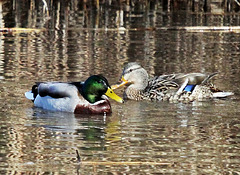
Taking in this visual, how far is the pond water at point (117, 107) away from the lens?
7.16 m

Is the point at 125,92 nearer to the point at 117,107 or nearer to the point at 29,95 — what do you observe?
the point at 117,107

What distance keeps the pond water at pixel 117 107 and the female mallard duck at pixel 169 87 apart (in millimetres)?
308

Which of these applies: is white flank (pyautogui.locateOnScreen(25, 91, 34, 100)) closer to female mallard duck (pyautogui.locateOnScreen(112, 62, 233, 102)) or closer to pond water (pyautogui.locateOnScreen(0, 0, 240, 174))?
pond water (pyautogui.locateOnScreen(0, 0, 240, 174))

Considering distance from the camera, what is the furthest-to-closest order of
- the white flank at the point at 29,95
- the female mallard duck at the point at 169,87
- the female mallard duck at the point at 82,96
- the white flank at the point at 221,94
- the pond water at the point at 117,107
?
the female mallard duck at the point at 169,87 → the white flank at the point at 221,94 → the white flank at the point at 29,95 → the female mallard duck at the point at 82,96 → the pond water at the point at 117,107

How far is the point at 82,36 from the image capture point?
17062mm

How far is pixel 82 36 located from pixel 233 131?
8.81 metres

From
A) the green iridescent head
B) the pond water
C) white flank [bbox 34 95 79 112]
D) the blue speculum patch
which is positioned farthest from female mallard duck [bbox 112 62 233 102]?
white flank [bbox 34 95 79 112]

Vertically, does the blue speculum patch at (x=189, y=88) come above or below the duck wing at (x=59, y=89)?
below

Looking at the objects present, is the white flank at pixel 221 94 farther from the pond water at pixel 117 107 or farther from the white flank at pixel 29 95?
the white flank at pixel 29 95

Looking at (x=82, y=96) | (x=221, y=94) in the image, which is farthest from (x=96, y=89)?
(x=221, y=94)

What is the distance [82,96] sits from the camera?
10.1 m

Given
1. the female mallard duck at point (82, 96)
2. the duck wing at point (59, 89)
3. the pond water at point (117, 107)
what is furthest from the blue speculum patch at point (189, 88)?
the duck wing at point (59, 89)

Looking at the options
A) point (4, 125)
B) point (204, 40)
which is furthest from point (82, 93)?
point (204, 40)

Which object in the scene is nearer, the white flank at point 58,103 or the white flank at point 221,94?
the white flank at point 58,103
